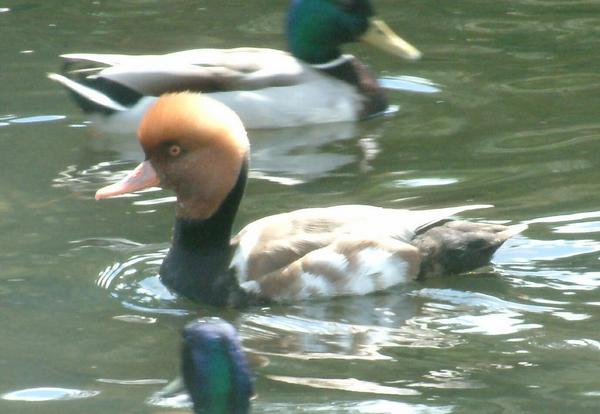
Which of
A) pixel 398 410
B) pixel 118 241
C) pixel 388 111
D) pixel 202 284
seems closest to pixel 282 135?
pixel 388 111

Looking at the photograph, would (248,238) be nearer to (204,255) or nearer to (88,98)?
(204,255)

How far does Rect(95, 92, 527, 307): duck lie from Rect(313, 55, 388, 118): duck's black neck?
A: 3259 millimetres

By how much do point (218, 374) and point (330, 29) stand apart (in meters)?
6.84

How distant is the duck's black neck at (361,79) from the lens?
10914 millimetres

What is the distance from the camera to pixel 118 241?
8.29 meters

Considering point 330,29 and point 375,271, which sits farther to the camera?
point 330,29

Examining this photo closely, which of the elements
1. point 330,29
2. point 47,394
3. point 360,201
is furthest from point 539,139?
point 47,394

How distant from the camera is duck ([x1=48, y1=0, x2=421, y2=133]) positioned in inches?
421

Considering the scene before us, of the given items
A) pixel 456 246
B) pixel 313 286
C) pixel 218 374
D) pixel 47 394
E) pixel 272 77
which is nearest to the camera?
pixel 218 374

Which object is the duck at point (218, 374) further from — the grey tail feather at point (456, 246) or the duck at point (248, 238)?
the grey tail feather at point (456, 246)

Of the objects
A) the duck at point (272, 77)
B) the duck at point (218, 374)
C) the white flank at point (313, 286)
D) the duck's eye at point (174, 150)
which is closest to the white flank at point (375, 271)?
the white flank at point (313, 286)

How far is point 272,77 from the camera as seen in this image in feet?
36.0

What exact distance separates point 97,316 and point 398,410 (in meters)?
1.80

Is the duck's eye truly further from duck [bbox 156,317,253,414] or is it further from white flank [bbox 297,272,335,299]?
duck [bbox 156,317,253,414]
